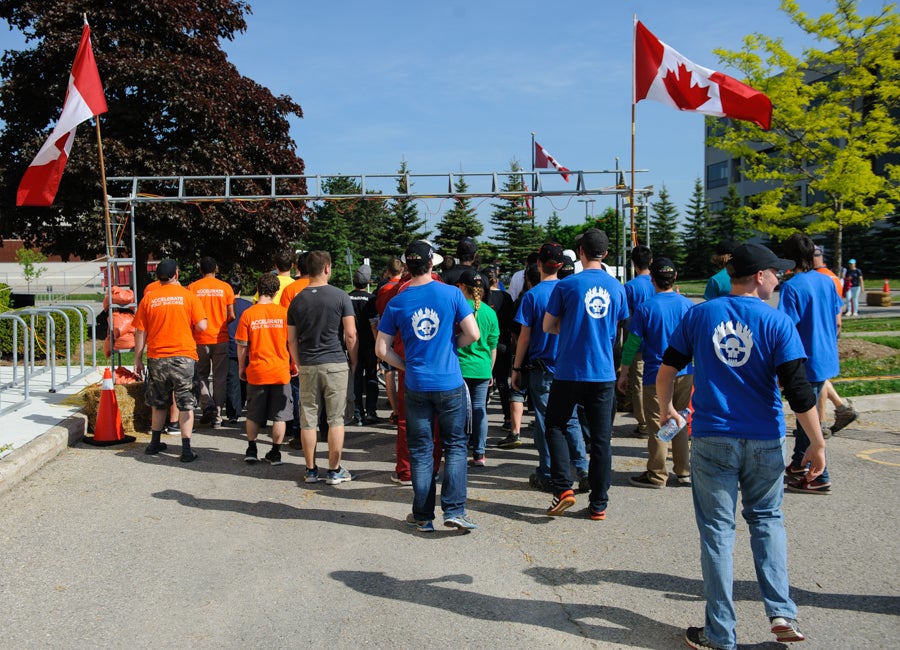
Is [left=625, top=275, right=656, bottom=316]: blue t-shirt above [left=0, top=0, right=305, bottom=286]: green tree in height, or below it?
below

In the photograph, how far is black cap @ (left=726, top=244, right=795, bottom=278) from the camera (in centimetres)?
373

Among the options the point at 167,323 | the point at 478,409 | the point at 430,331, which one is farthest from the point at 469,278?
the point at 167,323

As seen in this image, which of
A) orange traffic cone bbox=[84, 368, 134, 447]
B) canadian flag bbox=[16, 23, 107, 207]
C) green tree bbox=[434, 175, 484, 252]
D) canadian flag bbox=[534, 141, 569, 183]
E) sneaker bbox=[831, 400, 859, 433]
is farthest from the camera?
green tree bbox=[434, 175, 484, 252]

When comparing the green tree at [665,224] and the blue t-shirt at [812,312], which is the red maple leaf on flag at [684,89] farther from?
the green tree at [665,224]

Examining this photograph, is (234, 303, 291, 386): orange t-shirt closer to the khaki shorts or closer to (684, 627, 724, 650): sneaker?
the khaki shorts

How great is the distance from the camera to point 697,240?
6662cm

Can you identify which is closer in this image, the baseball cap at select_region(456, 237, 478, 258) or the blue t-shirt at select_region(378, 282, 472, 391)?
the blue t-shirt at select_region(378, 282, 472, 391)

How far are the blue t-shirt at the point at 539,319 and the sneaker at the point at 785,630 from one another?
10.6ft

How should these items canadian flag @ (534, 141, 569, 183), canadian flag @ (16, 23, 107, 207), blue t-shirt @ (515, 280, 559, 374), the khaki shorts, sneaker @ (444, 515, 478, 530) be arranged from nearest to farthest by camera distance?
sneaker @ (444, 515, 478, 530) < blue t-shirt @ (515, 280, 559, 374) < the khaki shorts < canadian flag @ (16, 23, 107, 207) < canadian flag @ (534, 141, 569, 183)

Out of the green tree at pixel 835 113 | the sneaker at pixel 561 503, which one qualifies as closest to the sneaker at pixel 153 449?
the sneaker at pixel 561 503

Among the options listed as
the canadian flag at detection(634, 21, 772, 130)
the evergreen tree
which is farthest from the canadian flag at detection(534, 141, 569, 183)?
the evergreen tree

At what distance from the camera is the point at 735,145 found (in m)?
18.7

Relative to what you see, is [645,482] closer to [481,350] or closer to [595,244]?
[481,350]

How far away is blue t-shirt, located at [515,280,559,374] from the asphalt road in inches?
47.2
